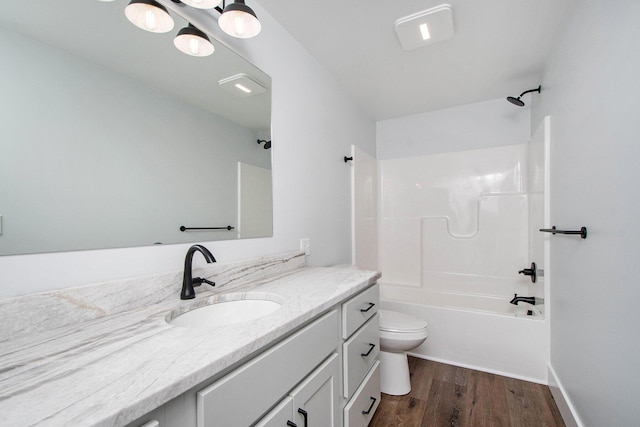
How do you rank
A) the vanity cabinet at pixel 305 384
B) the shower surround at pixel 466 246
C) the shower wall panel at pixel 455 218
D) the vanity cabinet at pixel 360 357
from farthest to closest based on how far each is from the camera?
the shower wall panel at pixel 455 218, the shower surround at pixel 466 246, the vanity cabinet at pixel 360 357, the vanity cabinet at pixel 305 384

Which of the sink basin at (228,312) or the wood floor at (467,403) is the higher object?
the sink basin at (228,312)

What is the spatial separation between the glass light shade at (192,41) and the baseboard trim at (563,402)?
7.93ft

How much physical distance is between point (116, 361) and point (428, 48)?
2222 mm

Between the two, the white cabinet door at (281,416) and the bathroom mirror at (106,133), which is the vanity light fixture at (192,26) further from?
the white cabinet door at (281,416)

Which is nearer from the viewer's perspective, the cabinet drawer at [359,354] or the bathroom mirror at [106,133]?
the bathroom mirror at [106,133]

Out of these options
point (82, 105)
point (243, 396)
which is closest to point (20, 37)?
point (82, 105)

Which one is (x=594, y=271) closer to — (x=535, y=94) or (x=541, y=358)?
(x=541, y=358)

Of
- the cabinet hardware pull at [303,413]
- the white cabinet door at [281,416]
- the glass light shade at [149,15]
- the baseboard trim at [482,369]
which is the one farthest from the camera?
the baseboard trim at [482,369]

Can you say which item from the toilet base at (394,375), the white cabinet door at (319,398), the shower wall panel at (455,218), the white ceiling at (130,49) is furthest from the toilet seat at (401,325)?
the white ceiling at (130,49)

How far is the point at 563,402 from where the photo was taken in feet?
5.08

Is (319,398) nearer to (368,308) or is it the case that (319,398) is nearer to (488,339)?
(368,308)

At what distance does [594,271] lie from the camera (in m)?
1.18

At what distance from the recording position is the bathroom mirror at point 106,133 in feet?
2.36

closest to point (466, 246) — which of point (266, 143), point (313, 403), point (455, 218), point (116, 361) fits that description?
point (455, 218)
